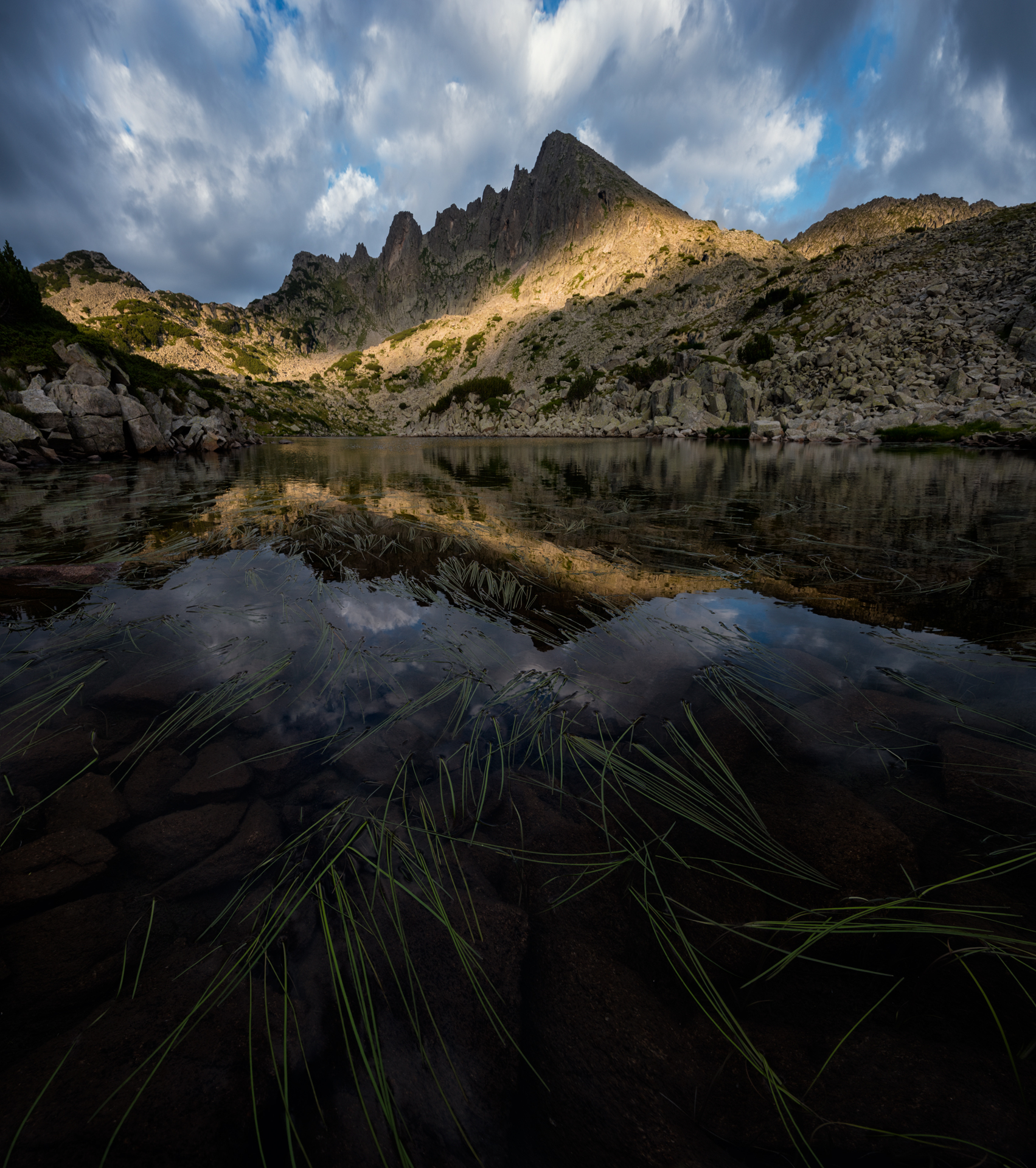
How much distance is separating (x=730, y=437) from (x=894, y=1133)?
38.1 meters

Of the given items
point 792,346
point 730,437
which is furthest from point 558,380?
point 730,437

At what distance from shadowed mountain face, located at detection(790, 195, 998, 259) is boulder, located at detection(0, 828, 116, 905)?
115 meters

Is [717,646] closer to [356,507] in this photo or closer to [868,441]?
[356,507]

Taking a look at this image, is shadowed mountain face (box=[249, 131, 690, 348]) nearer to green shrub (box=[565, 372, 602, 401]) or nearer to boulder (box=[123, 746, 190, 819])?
green shrub (box=[565, 372, 602, 401])

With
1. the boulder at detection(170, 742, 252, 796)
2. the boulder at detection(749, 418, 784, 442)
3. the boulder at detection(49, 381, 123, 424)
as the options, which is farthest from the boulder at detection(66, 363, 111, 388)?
the boulder at detection(749, 418, 784, 442)

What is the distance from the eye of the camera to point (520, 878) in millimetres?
1877

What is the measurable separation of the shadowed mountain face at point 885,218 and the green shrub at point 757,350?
196ft

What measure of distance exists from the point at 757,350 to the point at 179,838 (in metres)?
53.3

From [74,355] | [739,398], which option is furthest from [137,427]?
[739,398]

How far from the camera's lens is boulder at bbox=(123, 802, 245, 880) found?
1896 mm

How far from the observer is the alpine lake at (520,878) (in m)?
1.19

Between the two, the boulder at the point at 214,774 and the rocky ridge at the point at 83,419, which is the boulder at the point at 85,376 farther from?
the boulder at the point at 214,774

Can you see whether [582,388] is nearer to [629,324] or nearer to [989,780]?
[629,324]

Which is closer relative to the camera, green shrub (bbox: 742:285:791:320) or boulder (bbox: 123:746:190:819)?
boulder (bbox: 123:746:190:819)
